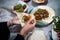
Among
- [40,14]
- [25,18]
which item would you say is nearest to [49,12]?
[40,14]

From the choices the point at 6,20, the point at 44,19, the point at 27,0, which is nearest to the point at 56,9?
the point at 44,19

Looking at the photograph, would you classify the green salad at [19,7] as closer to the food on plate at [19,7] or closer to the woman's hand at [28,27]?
the food on plate at [19,7]

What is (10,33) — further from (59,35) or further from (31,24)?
(59,35)

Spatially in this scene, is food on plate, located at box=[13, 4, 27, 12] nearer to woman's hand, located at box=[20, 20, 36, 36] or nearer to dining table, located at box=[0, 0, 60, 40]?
dining table, located at box=[0, 0, 60, 40]

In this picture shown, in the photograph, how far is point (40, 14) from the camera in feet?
4.41

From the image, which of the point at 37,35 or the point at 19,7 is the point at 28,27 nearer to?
the point at 37,35

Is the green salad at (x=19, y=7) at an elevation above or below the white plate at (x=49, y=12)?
above

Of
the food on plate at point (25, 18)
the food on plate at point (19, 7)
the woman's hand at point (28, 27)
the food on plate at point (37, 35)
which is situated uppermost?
the food on plate at point (19, 7)

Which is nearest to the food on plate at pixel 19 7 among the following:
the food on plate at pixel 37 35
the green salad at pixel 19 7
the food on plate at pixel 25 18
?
the green salad at pixel 19 7

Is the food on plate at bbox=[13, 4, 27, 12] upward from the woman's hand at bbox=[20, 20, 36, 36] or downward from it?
upward

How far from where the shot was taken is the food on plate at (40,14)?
4.33ft

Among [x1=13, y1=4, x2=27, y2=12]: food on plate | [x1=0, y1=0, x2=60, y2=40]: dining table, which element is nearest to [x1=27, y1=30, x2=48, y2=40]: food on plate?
[x1=0, y1=0, x2=60, y2=40]: dining table

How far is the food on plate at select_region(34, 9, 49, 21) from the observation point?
1.32 meters

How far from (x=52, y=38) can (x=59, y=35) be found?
0.07 metres
